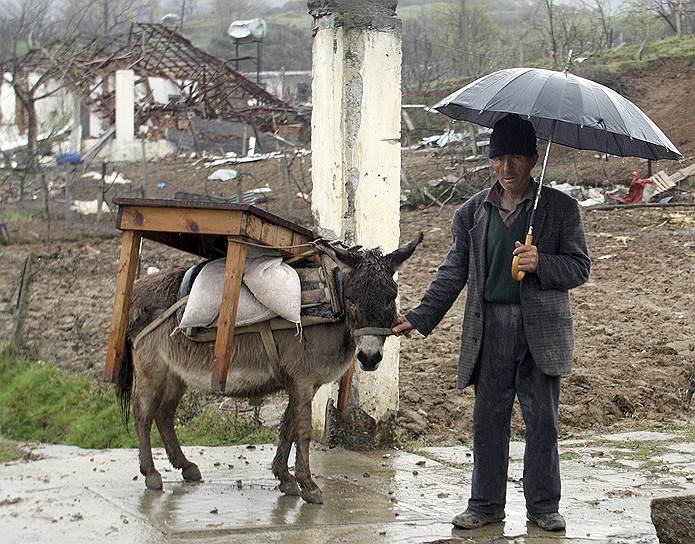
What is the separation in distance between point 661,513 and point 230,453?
321 cm

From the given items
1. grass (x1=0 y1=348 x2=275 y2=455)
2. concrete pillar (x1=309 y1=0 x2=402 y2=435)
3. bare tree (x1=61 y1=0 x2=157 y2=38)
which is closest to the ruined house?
bare tree (x1=61 y1=0 x2=157 y2=38)

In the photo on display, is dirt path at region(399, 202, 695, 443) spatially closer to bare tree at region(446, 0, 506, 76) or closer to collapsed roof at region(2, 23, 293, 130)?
collapsed roof at region(2, 23, 293, 130)

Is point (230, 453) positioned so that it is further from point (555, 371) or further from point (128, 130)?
point (128, 130)

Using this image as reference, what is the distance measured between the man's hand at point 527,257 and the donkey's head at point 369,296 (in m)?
0.79

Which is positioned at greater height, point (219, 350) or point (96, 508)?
point (219, 350)

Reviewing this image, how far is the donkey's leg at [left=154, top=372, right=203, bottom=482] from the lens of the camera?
247 inches

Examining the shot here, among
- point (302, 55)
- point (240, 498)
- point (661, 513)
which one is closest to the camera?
point (661, 513)

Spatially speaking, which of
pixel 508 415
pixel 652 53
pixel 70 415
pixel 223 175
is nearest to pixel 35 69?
pixel 223 175

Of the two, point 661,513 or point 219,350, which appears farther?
point 219,350

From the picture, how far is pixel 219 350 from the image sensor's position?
5.48m

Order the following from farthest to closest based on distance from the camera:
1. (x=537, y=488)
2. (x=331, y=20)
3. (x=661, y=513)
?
(x=331, y=20) < (x=537, y=488) < (x=661, y=513)

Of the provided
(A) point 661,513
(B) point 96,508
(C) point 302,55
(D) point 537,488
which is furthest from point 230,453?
(C) point 302,55

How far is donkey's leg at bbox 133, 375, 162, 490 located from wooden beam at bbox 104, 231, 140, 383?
0.32 metres

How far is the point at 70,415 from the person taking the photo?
32.0 ft
